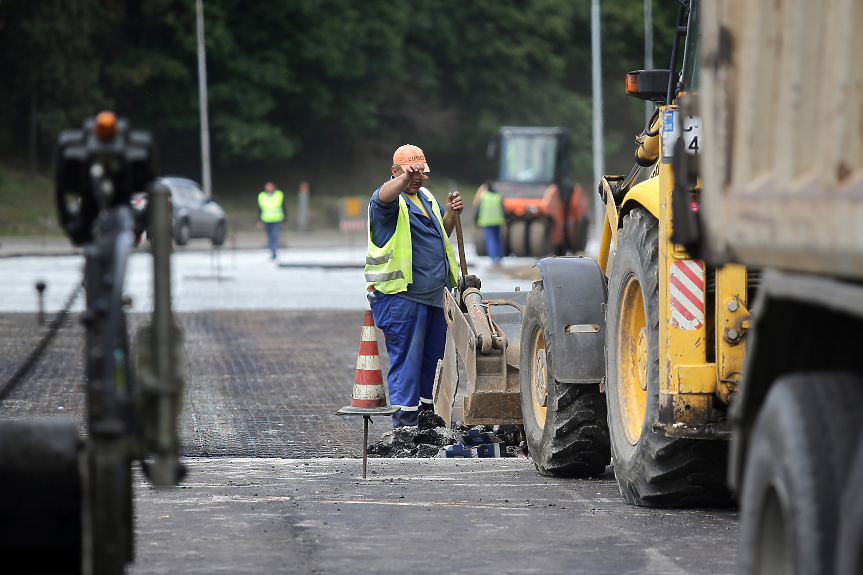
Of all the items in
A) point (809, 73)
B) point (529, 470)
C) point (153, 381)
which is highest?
point (809, 73)

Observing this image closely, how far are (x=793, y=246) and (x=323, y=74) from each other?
5234 centimetres

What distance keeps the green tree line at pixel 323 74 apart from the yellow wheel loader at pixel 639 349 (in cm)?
3944

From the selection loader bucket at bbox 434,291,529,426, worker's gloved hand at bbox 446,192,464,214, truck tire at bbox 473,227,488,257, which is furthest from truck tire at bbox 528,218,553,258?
loader bucket at bbox 434,291,529,426

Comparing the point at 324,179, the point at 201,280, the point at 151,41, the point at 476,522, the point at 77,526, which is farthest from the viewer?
the point at 324,179

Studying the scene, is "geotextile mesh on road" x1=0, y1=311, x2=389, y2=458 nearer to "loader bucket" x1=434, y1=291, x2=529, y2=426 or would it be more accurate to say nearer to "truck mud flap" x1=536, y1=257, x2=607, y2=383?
"loader bucket" x1=434, y1=291, x2=529, y2=426

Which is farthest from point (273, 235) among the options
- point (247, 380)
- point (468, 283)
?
point (468, 283)

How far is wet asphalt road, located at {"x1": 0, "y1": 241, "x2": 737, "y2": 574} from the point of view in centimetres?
468

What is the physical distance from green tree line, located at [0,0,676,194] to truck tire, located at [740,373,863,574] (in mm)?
43118

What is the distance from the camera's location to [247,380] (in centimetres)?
1066

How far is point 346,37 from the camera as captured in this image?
52.8 metres

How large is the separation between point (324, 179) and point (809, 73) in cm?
5425

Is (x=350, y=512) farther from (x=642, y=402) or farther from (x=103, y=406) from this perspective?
(x=103, y=406)

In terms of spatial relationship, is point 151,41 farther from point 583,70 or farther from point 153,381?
point 153,381

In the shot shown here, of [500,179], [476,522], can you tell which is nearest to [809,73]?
[476,522]
